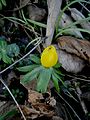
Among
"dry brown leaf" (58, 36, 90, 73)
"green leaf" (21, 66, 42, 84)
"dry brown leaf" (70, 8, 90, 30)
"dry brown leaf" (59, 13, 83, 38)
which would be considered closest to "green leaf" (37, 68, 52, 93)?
"green leaf" (21, 66, 42, 84)

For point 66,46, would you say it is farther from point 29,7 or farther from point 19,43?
point 29,7

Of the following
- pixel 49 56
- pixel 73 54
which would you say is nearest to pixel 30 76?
pixel 49 56

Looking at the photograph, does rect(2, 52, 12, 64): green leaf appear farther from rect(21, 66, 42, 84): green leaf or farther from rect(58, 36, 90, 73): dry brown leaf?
rect(58, 36, 90, 73): dry brown leaf

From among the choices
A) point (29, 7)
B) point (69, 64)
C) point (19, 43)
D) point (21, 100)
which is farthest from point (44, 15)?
point (21, 100)

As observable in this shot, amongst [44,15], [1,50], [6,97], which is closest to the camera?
[6,97]

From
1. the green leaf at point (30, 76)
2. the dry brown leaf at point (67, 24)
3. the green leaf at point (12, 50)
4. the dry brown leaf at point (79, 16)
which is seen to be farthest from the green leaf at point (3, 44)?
the dry brown leaf at point (79, 16)

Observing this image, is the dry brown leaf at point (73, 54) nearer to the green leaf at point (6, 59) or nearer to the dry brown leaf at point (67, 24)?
the dry brown leaf at point (67, 24)

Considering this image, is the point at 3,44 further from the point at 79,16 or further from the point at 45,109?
the point at 79,16
